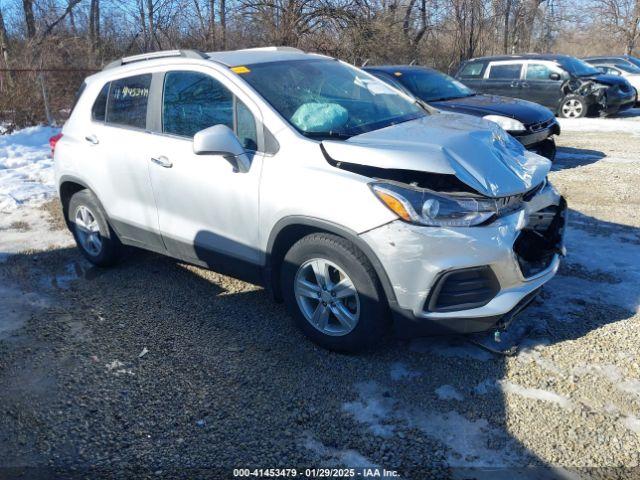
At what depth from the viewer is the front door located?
377 cm

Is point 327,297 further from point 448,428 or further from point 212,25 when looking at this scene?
point 212,25

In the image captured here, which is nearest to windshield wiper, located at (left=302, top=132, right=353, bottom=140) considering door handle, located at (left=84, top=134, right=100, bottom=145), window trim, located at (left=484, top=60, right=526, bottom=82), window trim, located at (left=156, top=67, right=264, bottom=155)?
window trim, located at (left=156, top=67, right=264, bottom=155)

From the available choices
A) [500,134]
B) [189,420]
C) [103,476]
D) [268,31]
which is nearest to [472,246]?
[500,134]

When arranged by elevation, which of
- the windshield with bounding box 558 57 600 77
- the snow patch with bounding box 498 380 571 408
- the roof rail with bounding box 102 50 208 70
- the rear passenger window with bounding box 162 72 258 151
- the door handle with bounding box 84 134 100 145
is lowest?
the snow patch with bounding box 498 380 571 408

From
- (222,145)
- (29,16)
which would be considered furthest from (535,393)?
(29,16)

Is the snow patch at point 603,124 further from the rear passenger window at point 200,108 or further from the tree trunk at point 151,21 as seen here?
the tree trunk at point 151,21

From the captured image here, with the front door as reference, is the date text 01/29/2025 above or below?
below

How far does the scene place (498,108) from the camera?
8.23 metres

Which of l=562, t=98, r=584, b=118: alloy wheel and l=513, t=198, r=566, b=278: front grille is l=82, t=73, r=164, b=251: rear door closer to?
l=513, t=198, r=566, b=278: front grille

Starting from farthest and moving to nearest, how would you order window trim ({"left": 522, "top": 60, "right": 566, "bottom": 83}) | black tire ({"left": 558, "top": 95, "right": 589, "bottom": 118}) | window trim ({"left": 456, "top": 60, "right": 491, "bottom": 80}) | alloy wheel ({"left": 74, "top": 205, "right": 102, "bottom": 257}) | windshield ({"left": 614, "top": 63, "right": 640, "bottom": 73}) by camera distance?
windshield ({"left": 614, "top": 63, "right": 640, "bottom": 73})
window trim ({"left": 456, "top": 60, "right": 491, "bottom": 80})
black tire ({"left": 558, "top": 95, "right": 589, "bottom": 118})
window trim ({"left": 522, "top": 60, "right": 566, "bottom": 83})
alloy wheel ({"left": 74, "top": 205, "right": 102, "bottom": 257})

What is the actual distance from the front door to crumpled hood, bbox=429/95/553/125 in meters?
4.90

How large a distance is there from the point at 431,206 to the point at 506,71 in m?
12.6

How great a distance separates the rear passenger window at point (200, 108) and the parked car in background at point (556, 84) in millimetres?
11629

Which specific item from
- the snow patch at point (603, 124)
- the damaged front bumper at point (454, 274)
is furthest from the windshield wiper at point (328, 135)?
the snow patch at point (603, 124)
